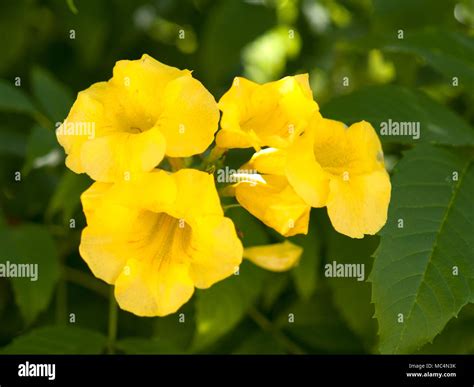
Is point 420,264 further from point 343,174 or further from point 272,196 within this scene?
point 272,196

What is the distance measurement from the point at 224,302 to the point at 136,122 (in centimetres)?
73

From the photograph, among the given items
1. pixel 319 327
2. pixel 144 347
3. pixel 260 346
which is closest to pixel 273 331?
pixel 260 346

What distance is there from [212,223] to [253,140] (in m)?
0.24

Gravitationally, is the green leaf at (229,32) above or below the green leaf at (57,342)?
above

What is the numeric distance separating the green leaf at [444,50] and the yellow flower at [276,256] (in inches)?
27.1

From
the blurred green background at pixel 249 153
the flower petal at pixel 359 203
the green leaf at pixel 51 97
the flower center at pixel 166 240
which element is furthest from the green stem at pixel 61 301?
the flower petal at pixel 359 203

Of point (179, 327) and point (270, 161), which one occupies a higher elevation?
point (270, 161)

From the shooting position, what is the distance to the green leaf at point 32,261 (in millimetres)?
2504

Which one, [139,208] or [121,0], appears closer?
[139,208]

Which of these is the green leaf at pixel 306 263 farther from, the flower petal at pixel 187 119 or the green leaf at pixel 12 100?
the green leaf at pixel 12 100

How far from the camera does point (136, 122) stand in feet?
6.36

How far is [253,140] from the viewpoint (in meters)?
1.85
